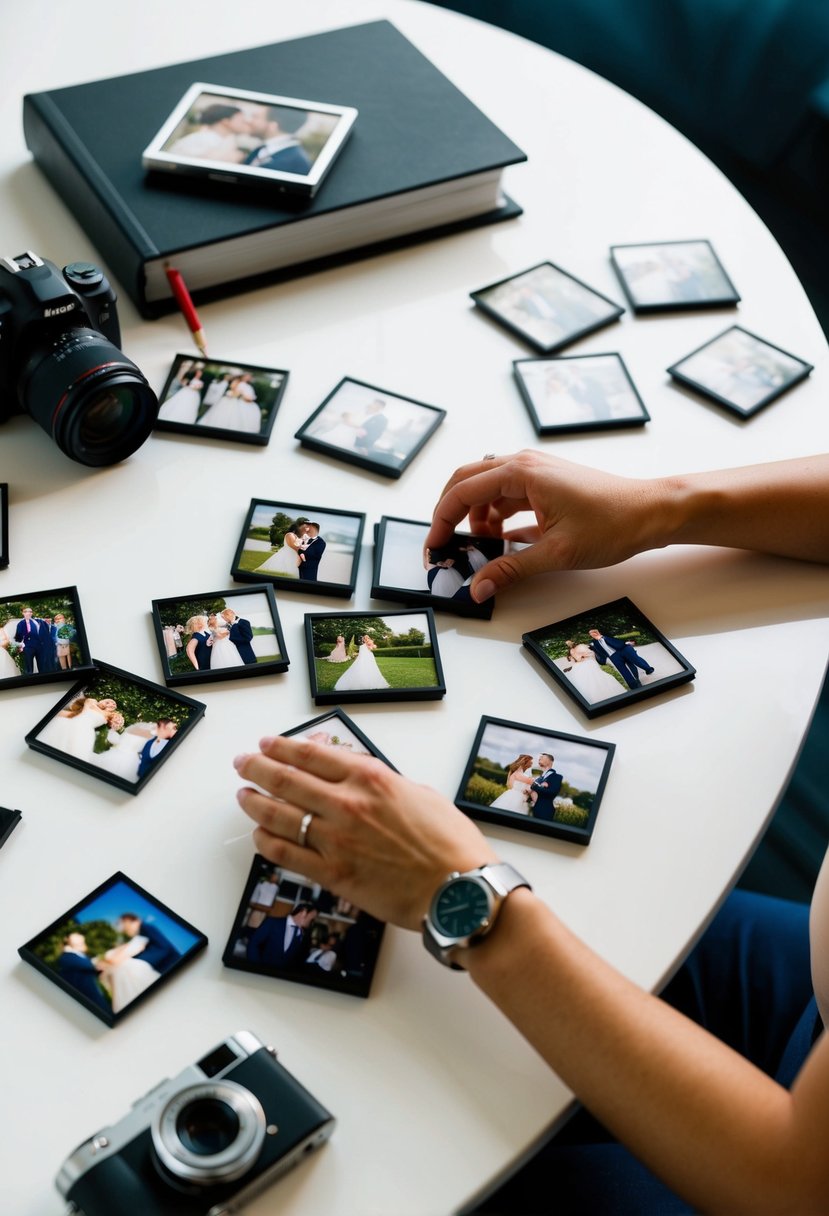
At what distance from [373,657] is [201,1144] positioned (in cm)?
44

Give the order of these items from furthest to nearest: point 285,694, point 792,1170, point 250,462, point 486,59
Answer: point 486,59
point 250,462
point 285,694
point 792,1170

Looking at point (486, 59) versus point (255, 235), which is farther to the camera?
point (486, 59)

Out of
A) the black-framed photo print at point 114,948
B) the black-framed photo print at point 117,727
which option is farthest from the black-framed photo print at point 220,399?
the black-framed photo print at point 114,948

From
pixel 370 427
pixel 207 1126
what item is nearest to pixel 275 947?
pixel 207 1126

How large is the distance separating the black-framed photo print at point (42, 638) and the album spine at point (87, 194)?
1.54ft

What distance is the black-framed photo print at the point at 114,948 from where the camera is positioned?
2.61ft

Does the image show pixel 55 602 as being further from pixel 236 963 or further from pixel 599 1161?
pixel 599 1161

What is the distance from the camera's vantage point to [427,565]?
1.11 m

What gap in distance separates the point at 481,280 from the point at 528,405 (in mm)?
258

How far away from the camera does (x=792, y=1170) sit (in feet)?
2.35

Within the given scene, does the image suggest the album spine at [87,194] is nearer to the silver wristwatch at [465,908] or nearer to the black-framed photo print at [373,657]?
the black-framed photo print at [373,657]

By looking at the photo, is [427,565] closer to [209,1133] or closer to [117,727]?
[117,727]

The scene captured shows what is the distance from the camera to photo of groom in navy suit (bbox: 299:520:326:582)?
1098mm

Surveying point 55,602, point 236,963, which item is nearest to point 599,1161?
point 236,963
